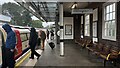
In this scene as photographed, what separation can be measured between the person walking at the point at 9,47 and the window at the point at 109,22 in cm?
527

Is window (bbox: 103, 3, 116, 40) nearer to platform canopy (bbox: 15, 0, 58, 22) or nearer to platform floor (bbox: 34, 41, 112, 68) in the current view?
platform floor (bbox: 34, 41, 112, 68)

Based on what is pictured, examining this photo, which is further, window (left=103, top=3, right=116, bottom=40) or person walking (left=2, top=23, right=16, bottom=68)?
window (left=103, top=3, right=116, bottom=40)

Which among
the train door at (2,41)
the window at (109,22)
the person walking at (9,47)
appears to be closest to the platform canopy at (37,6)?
the train door at (2,41)

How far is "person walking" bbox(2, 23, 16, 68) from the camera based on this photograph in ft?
21.0

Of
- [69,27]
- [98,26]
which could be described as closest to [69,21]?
[69,27]

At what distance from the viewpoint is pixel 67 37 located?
2216 centimetres

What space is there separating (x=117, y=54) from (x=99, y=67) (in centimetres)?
87

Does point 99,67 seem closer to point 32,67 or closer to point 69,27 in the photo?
point 32,67

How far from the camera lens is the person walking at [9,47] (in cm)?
640

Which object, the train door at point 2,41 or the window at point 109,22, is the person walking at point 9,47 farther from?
the window at point 109,22

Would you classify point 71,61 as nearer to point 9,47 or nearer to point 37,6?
point 9,47

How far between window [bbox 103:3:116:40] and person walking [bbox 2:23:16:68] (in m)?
5.27

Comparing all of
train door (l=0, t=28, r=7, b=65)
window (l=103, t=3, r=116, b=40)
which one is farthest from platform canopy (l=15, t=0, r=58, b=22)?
window (l=103, t=3, r=116, b=40)

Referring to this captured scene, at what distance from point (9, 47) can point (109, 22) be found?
6.31 metres
